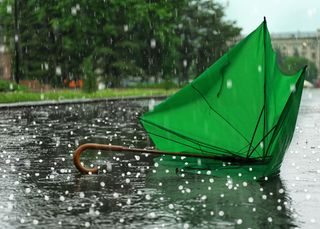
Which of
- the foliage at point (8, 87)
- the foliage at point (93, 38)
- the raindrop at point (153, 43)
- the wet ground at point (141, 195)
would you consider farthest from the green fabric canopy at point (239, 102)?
the raindrop at point (153, 43)

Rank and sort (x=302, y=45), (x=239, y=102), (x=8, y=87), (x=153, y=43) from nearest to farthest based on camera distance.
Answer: (x=239, y=102) → (x=8, y=87) → (x=153, y=43) → (x=302, y=45)

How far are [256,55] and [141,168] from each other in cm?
238

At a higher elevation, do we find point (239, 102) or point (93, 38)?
point (93, 38)

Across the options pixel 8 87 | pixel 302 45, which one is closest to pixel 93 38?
pixel 8 87

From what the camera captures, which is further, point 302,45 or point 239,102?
point 302,45

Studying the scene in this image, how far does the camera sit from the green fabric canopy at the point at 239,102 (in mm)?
9492

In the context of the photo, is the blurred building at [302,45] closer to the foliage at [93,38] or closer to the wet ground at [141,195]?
the foliage at [93,38]

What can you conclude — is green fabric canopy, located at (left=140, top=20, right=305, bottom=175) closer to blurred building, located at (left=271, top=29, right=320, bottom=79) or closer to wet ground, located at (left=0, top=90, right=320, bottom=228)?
wet ground, located at (left=0, top=90, right=320, bottom=228)

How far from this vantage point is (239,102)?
9656 millimetres

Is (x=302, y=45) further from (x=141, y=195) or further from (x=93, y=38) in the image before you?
(x=141, y=195)

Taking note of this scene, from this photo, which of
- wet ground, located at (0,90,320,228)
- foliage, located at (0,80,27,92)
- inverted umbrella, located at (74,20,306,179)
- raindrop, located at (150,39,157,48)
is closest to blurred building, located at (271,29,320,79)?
raindrop, located at (150,39,157,48)

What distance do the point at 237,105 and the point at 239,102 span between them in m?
0.05

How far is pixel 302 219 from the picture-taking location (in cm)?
641

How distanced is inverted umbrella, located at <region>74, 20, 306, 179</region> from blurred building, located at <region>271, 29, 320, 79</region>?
177 meters
